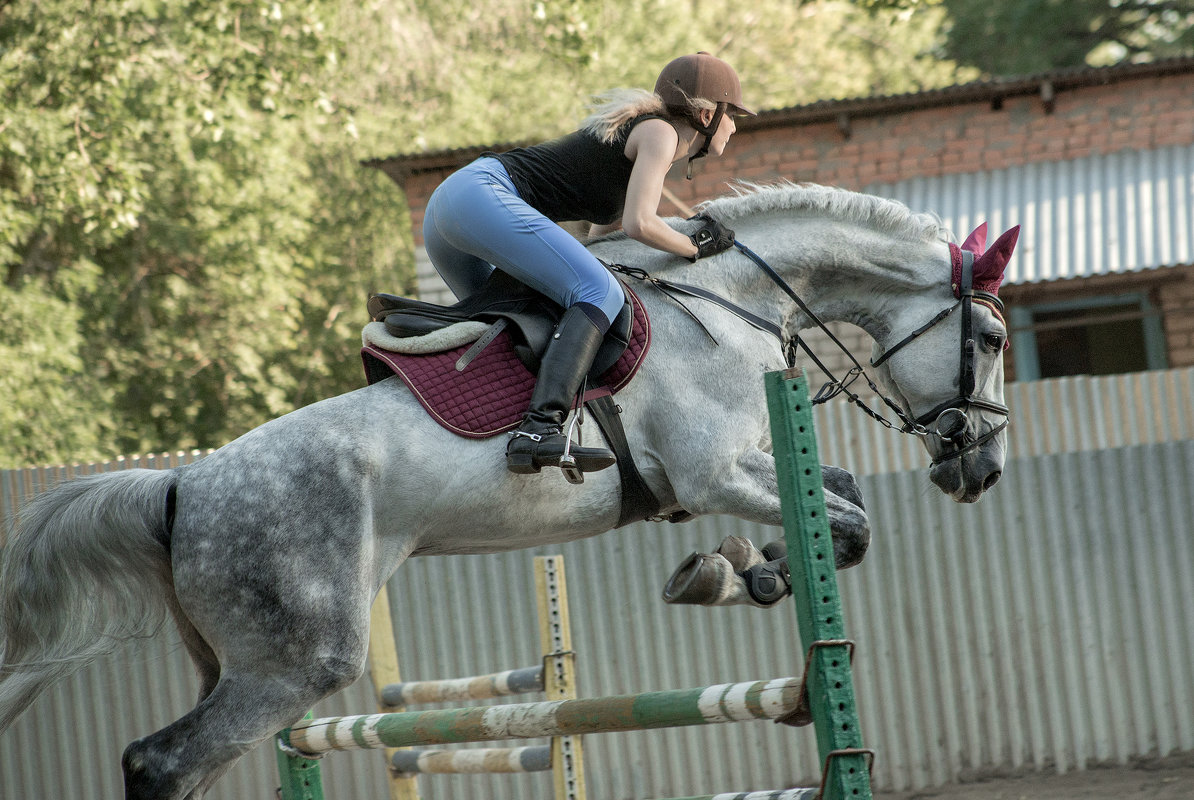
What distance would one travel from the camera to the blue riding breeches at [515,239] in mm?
2984

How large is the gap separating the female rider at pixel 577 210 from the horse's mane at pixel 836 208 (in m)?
0.12

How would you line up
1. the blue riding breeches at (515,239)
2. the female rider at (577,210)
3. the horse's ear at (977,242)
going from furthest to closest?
the horse's ear at (977,242)
the blue riding breeches at (515,239)
the female rider at (577,210)

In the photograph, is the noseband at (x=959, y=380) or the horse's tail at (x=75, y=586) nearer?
the horse's tail at (x=75, y=586)

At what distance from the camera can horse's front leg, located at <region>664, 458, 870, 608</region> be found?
2.61 meters

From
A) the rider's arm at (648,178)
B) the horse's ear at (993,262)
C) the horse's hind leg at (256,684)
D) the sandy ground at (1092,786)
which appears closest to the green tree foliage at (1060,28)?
the sandy ground at (1092,786)

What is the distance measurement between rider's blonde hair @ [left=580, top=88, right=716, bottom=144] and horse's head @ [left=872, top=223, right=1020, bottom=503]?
900 millimetres

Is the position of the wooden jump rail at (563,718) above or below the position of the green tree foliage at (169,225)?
below

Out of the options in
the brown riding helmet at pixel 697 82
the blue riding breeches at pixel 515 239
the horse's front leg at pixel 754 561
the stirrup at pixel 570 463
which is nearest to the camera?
the horse's front leg at pixel 754 561

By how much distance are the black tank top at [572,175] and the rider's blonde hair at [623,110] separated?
0.03 meters

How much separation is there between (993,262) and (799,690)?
1631 mm

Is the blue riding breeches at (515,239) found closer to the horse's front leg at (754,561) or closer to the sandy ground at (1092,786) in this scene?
the horse's front leg at (754,561)

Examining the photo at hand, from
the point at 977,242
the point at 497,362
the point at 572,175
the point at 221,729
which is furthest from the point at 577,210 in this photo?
the point at 221,729

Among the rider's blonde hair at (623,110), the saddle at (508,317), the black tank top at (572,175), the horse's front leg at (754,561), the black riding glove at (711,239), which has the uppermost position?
the rider's blonde hair at (623,110)

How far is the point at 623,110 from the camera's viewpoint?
10.3 ft
